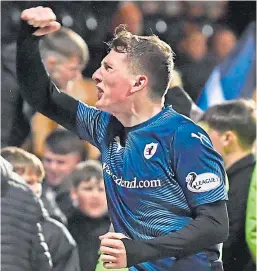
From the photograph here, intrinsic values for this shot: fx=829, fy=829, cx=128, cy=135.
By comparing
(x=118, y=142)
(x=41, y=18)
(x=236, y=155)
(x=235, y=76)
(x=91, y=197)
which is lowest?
(x=91, y=197)

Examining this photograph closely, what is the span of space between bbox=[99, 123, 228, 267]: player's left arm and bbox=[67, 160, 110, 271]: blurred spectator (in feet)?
2.61

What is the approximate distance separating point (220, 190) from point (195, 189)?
63mm

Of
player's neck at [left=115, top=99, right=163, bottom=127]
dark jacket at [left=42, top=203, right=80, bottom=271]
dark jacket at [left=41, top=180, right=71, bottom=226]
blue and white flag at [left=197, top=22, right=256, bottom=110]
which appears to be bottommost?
dark jacket at [left=42, top=203, right=80, bottom=271]

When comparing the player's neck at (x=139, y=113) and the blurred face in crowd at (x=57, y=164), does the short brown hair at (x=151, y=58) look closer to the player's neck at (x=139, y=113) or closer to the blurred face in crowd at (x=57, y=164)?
the player's neck at (x=139, y=113)

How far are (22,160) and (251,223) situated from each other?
0.79 m

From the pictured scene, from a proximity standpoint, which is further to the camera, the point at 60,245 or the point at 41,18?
the point at 60,245

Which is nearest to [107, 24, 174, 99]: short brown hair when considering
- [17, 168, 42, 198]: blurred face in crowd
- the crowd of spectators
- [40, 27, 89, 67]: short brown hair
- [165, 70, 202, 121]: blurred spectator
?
[165, 70, 202, 121]: blurred spectator

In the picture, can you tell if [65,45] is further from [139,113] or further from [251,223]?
[251,223]

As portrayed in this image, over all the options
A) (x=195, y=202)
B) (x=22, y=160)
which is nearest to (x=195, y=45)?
(x=22, y=160)

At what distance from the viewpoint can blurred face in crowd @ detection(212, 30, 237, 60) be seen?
2.93 m

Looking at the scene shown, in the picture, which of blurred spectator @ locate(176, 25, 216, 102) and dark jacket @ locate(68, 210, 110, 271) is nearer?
dark jacket @ locate(68, 210, 110, 271)

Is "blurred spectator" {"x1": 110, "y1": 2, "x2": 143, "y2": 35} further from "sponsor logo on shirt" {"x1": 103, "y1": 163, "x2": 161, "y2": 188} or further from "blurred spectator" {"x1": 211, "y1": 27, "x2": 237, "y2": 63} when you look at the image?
"sponsor logo on shirt" {"x1": 103, "y1": 163, "x2": 161, "y2": 188}

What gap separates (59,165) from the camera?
2.85 m

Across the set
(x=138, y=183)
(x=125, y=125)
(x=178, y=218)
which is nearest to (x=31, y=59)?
(x=125, y=125)
